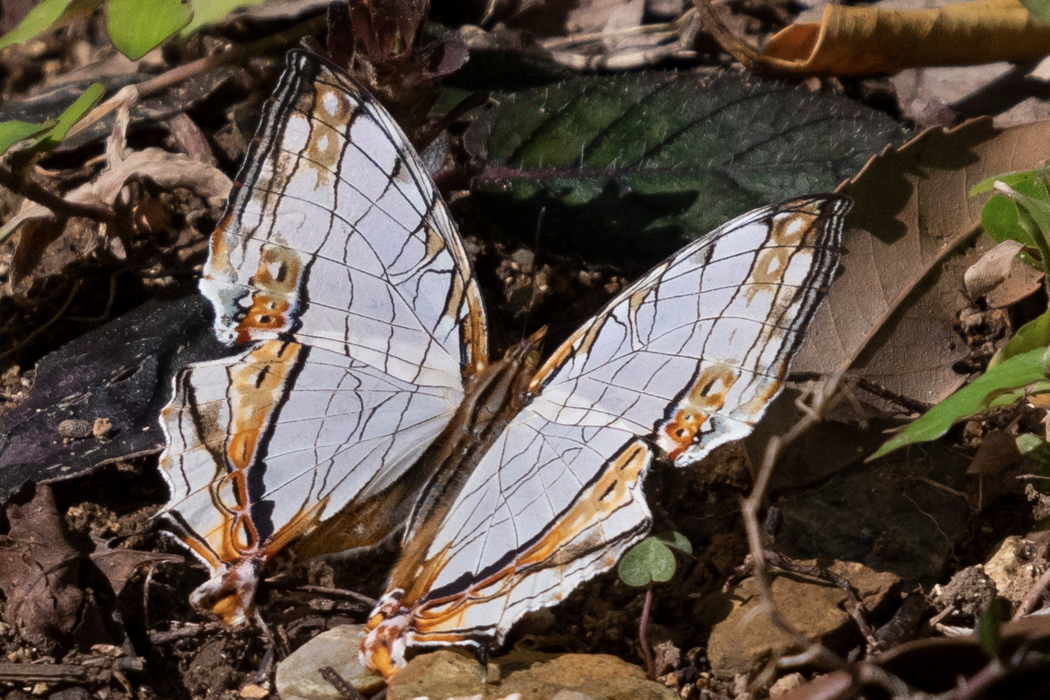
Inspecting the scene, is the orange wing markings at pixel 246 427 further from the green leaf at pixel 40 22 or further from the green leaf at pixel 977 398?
the green leaf at pixel 977 398

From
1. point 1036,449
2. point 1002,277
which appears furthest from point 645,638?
point 1002,277

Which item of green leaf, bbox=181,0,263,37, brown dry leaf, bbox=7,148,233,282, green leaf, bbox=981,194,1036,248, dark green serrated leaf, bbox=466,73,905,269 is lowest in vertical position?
green leaf, bbox=981,194,1036,248

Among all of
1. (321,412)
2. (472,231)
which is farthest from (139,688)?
(472,231)

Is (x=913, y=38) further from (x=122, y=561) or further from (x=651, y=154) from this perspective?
(x=122, y=561)

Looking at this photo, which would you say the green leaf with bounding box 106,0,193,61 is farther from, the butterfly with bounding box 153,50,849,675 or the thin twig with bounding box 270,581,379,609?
the thin twig with bounding box 270,581,379,609

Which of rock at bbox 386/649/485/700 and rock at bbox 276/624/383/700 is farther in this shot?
rock at bbox 276/624/383/700

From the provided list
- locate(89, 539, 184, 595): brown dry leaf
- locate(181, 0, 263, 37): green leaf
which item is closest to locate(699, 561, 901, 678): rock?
locate(89, 539, 184, 595): brown dry leaf

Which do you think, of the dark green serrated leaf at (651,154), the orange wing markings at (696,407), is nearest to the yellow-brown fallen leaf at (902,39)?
the dark green serrated leaf at (651,154)
